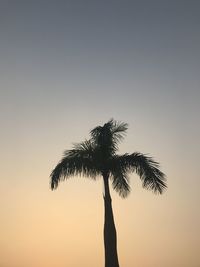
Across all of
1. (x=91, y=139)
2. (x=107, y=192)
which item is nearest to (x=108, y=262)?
(x=107, y=192)

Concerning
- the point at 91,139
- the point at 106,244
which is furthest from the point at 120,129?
the point at 106,244

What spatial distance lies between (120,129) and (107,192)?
3.71 meters

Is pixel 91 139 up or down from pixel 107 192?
up

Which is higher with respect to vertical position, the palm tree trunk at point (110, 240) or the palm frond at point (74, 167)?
the palm frond at point (74, 167)

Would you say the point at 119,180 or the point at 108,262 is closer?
the point at 108,262

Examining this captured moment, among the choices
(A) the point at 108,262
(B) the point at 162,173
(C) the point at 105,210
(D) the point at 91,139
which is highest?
(D) the point at 91,139

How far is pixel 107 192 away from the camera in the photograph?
30219 millimetres

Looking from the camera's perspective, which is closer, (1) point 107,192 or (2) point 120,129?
(1) point 107,192

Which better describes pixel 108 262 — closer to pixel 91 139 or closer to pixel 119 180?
pixel 119 180

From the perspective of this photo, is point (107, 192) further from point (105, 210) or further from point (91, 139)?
point (91, 139)

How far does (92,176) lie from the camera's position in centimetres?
3123

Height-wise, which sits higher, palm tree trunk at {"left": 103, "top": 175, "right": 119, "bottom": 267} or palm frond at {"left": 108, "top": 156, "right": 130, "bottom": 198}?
palm frond at {"left": 108, "top": 156, "right": 130, "bottom": 198}

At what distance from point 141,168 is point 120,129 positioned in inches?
98.2

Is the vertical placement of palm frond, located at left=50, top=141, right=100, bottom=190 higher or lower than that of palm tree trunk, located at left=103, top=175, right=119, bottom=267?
higher
